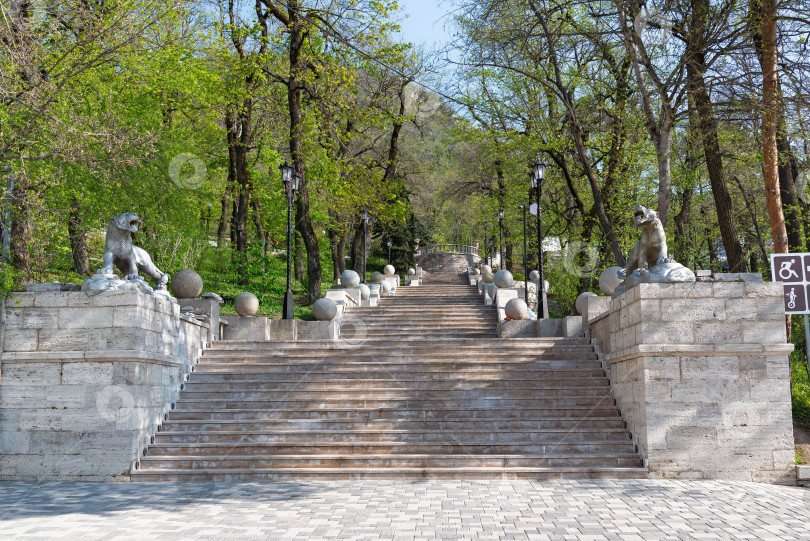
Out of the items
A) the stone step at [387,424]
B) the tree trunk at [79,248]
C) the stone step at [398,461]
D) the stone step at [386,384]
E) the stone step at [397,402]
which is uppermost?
the tree trunk at [79,248]

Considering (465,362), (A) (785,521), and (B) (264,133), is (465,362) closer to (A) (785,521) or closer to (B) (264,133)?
(A) (785,521)

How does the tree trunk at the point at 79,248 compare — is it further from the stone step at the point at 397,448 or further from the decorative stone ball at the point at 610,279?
the decorative stone ball at the point at 610,279

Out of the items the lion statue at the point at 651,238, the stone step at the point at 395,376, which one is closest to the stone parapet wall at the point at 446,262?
the stone step at the point at 395,376

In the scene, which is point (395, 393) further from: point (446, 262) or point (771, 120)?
point (446, 262)

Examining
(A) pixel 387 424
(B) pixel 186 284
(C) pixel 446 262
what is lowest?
(A) pixel 387 424

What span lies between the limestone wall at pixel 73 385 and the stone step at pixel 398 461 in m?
0.66

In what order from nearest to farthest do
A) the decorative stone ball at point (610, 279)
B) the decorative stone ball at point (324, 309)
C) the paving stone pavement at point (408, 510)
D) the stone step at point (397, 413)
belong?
1. the paving stone pavement at point (408, 510)
2. the stone step at point (397, 413)
3. the decorative stone ball at point (610, 279)
4. the decorative stone ball at point (324, 309)

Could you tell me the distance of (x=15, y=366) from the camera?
962 cm

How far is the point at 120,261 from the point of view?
34.1 feet

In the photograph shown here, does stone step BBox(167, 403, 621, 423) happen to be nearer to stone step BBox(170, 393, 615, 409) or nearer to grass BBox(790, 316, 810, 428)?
stone step BBox(170, 393, 615, 409)

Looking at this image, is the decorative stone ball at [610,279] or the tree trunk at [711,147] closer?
the tree trunk at [711,147]

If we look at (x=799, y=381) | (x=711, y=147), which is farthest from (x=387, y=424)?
(x=799, y=381)

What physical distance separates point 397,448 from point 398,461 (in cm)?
38

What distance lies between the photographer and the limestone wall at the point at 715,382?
29.8ft
